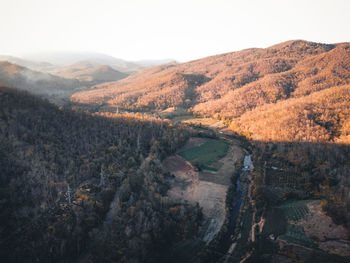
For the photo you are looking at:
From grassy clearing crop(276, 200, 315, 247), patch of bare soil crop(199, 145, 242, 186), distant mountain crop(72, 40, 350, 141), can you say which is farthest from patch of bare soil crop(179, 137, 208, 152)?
grassy clearing crop(276, 200, 315, 247)

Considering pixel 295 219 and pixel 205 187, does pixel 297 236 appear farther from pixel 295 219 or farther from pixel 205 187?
pixel 205 187

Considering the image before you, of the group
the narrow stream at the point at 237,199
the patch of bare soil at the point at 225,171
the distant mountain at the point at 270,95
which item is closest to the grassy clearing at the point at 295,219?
the narrow stream at the point at 237,199

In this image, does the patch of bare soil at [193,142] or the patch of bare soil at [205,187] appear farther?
the patch of bare soil at [193,142]

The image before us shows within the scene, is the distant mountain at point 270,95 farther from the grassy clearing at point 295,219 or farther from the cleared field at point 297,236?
the cleared field at point 297,236

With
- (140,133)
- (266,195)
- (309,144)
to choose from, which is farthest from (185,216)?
(309,144)

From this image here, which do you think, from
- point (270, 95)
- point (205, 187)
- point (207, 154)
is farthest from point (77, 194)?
point (270, 95)

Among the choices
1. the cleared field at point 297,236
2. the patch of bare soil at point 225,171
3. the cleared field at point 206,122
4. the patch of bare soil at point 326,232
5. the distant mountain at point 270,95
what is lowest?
the cleared field at point 297,236

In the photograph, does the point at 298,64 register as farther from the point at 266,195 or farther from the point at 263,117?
the point at 266,195
